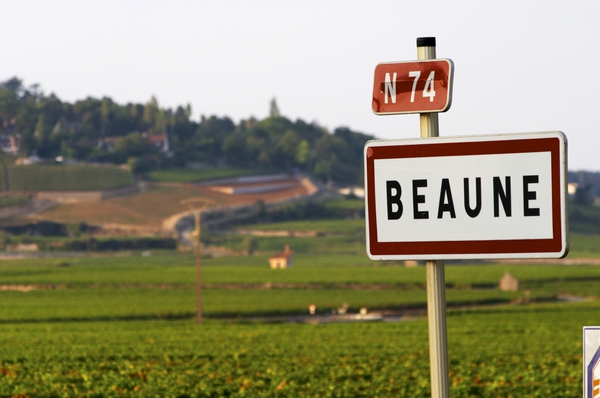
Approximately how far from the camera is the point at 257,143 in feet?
601

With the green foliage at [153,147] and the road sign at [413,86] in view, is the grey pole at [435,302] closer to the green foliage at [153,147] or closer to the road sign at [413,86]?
the road sign at [413,86]

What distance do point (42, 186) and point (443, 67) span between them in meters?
136

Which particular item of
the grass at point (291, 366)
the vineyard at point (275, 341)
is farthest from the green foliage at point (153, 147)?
the grass at point (291, 366)

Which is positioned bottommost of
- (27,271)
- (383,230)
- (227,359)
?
(27,271)

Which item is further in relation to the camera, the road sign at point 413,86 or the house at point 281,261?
the house at point 281,261

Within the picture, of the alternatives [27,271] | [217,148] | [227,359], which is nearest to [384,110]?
[227,359]

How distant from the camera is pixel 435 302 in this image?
327 centimetres

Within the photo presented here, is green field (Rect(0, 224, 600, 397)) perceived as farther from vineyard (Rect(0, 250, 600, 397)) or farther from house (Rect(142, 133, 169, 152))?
house (Rect(142, 133, 169, 152))

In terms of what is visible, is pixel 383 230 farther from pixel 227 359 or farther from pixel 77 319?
pixel 77 319

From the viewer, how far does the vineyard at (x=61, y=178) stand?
133m

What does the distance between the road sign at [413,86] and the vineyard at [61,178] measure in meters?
134

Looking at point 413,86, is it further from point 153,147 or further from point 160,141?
point 160,141

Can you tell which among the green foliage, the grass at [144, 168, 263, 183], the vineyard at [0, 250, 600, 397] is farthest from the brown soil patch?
the vineyard at [0, 250, 600, 397]

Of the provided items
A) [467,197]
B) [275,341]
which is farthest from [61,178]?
[467,197]
